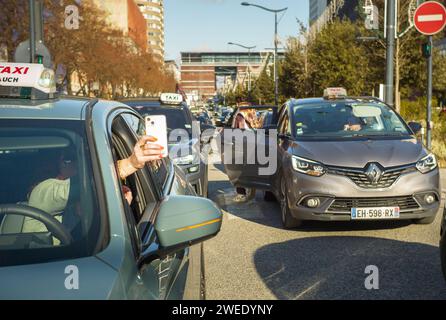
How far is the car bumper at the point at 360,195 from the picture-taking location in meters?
6.11

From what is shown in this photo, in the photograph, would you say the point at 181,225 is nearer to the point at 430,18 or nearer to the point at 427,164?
the point at 427,164

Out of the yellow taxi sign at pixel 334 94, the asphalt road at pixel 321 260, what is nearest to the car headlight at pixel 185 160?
the asphalt road at pixel 321 260

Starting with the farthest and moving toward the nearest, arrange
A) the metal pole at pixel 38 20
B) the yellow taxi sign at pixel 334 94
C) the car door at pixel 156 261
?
the metal pole at pixel 38 20 → the yellow taxi sign at pixel 334 94 → the car door at pixel 156 261

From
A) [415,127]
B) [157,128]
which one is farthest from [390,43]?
[157,128]

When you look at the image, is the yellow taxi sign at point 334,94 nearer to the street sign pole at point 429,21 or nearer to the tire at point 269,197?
the tire at point 269,197

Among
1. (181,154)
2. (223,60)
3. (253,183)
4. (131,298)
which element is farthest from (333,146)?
(223,60)

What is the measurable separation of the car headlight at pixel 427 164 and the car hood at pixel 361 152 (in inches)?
2.3

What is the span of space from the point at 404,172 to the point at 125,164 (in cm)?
412

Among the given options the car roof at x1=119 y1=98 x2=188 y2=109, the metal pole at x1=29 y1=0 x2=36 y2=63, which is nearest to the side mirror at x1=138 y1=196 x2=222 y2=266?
the car roof at x1=119 y1=98 x2=188 y2=109

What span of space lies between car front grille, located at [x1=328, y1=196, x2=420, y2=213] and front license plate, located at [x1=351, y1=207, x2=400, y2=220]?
4 centimetres

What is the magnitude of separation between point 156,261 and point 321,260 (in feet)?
11.0

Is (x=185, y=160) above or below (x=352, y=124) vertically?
below

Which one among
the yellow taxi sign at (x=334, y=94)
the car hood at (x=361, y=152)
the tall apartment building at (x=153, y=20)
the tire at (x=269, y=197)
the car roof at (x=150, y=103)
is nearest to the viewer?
the car hood at (x=361, y=152)

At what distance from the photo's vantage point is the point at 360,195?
6094 mm
